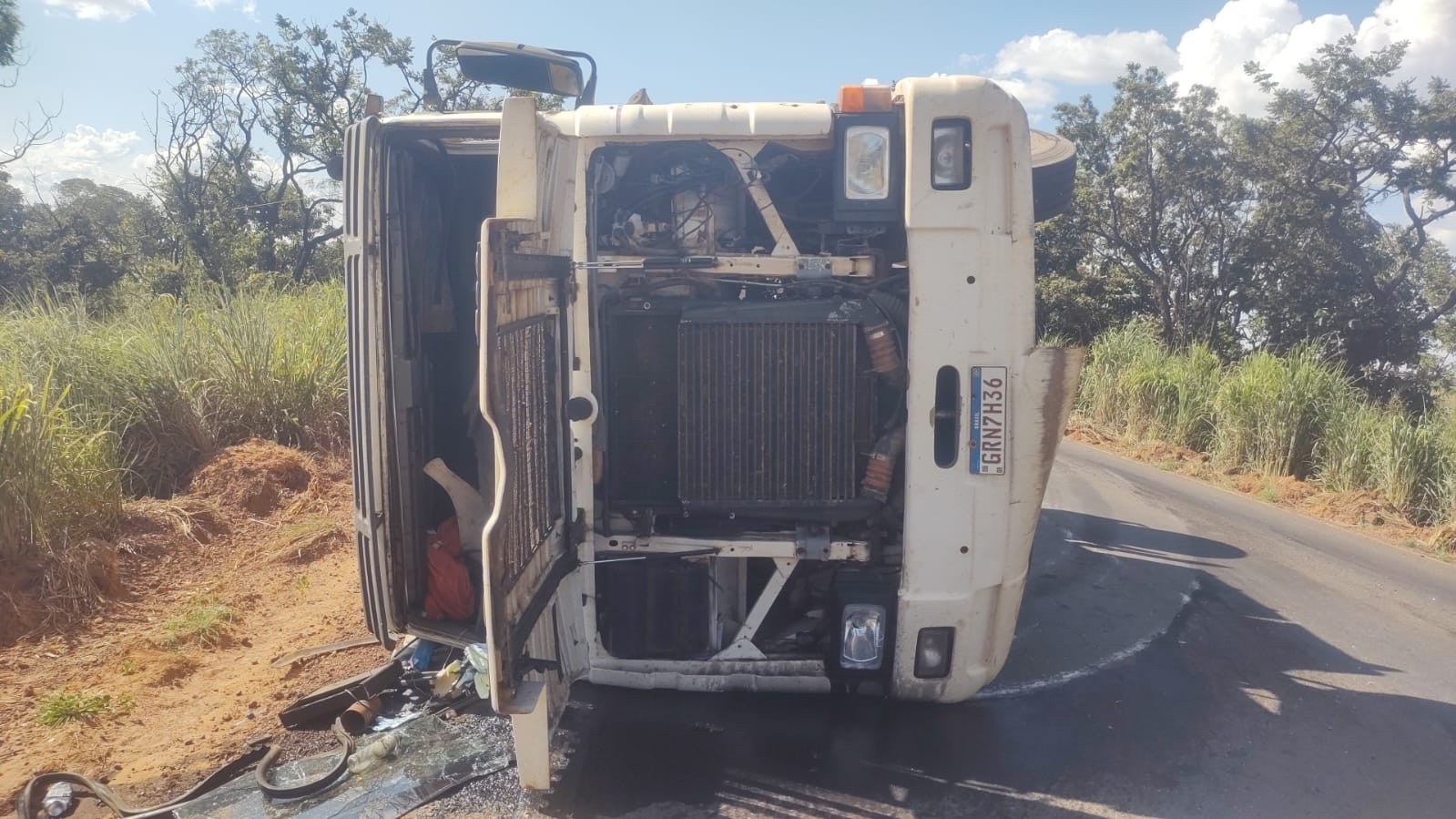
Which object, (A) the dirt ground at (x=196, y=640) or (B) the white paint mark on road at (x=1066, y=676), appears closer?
(A) the dirt ground at (x=196, y=640)

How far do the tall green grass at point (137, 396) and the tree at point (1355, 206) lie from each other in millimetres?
15933

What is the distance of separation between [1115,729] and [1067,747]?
0.94 feet

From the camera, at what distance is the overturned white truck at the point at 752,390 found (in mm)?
3004

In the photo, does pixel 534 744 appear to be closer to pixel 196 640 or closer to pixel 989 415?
pixel 989 415

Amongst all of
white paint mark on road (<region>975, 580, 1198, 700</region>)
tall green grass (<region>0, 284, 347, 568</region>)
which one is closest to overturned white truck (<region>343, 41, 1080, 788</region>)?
white paint mark on road (<region>975, 580, 1198, 700</region>)

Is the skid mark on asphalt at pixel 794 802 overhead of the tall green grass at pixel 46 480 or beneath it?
beneath

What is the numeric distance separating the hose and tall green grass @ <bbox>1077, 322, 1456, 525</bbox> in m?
9.08

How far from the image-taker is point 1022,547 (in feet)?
10.4

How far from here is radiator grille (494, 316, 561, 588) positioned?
249 cm

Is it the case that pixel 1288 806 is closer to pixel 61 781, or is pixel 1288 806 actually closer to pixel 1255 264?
pixel 61 781

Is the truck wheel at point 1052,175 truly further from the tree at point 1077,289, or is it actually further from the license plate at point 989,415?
the tree at point 1077,289

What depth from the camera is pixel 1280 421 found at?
9.45 metres

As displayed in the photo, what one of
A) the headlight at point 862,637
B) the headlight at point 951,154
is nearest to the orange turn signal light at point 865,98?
the headlight at point 951,154

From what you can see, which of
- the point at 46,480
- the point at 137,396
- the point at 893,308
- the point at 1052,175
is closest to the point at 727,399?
the point at 893,308
